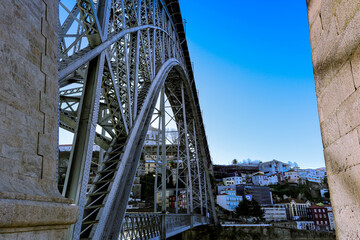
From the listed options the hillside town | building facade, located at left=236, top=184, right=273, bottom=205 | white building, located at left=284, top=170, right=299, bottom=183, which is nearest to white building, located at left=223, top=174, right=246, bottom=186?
the hillside town

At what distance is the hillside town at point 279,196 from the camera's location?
84.6m

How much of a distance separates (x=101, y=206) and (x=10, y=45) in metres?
4.54

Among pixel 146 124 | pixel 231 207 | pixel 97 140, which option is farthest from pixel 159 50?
pixel 231 207

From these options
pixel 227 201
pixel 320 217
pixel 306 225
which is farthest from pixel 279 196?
pixel 227 201

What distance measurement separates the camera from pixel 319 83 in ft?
9.18

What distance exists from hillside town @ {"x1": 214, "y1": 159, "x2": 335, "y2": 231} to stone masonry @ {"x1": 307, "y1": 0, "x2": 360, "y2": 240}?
61694 mm

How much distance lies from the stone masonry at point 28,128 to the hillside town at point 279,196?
61905 millimetres

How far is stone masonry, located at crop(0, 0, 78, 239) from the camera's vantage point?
7.06ft

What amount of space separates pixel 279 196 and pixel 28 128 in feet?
387

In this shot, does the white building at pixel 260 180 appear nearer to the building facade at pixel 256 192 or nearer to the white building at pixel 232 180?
the white building at pixel 232 180

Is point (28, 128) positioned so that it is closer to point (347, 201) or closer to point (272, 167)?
point (347, 201)

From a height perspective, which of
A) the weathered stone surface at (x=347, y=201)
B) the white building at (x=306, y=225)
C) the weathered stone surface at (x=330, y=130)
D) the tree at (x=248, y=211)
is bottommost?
the white building at (x=306, y=225)

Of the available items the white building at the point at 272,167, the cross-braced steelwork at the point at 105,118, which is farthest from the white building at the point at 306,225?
the cross-braced steelwork at the point at 105,118

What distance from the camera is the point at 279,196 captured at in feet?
359
